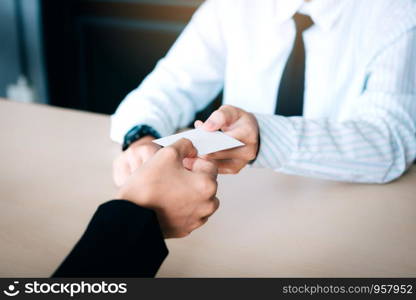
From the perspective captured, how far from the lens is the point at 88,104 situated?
1927 mm

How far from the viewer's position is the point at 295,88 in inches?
41.3

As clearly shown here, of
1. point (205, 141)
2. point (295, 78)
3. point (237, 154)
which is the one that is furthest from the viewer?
point (295, 78)

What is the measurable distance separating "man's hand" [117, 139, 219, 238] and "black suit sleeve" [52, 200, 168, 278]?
0.06 feet

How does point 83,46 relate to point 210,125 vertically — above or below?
below

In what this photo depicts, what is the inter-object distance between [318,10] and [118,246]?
730mm

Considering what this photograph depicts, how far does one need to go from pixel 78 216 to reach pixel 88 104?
1.50 metres

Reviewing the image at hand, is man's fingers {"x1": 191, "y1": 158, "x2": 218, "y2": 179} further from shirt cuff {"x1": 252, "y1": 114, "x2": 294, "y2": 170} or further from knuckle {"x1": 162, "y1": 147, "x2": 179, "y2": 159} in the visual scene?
shirt cuff {"x1": 252, "y1": 114, "x2": 294, "y2": 170}

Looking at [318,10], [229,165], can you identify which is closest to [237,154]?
[229,165]

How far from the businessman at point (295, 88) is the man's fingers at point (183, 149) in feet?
0.25

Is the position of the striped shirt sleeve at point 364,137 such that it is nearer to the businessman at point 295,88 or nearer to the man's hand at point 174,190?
the businessman at point 295,88

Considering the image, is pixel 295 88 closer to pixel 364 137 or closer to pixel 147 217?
pixel 364 137

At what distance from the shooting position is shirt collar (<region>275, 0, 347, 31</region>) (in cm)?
84

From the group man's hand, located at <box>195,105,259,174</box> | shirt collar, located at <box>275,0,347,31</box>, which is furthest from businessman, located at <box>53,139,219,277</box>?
shirt collar, located at <box>275,0,347,31</box>

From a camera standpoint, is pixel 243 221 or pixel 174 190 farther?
pixel 243 221
